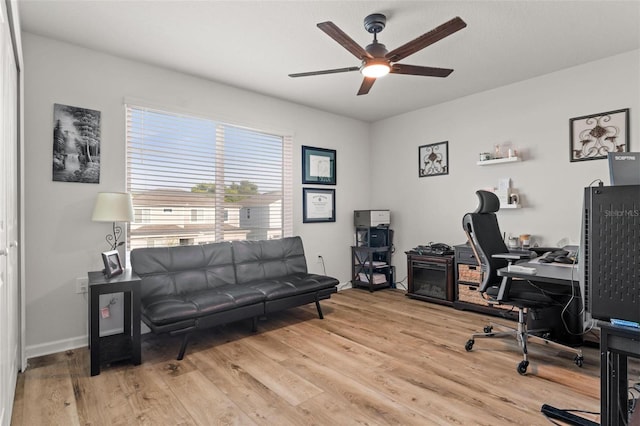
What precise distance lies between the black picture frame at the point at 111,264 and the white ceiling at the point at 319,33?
1.86 metres

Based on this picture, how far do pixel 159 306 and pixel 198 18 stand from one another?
2305mm

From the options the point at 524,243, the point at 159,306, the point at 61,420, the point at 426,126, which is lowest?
the point at 61,420

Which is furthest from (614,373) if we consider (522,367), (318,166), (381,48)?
(318,166)

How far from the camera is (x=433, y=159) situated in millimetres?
4922

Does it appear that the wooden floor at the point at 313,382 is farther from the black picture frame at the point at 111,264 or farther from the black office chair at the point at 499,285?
the black picture frame at the point at 111,264

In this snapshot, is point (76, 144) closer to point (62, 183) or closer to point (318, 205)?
point (62, 183)

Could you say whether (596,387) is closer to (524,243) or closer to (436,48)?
(524,243)

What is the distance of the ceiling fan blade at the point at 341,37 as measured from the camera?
214 centimetres

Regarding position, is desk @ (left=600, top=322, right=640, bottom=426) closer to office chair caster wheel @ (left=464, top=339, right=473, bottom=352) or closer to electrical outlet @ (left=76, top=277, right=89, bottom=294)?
office chair caster wheel @ (left=464, top=339, right=473, bottom=352)

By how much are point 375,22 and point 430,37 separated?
548mm

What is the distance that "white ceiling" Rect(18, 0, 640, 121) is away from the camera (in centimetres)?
255

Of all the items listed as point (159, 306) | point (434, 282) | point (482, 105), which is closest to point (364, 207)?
point (434, 282)

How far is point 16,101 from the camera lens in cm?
255

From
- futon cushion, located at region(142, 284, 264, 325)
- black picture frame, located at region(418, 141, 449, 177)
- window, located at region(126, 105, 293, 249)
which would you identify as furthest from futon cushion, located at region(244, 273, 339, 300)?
black picture frame, located at region(418, 141, 449, 177)
